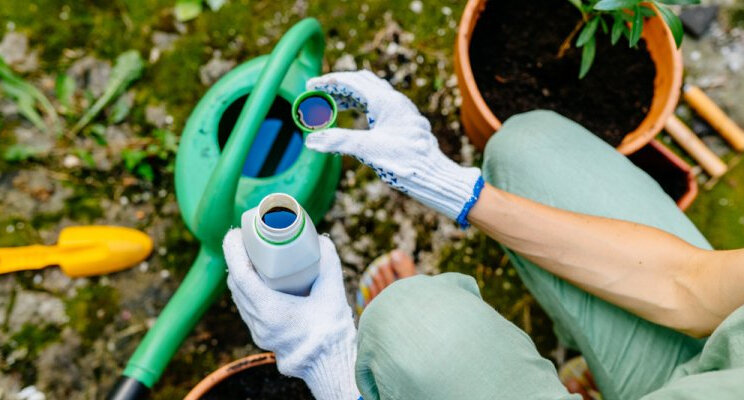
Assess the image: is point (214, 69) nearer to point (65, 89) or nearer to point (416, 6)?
point (65, 89)

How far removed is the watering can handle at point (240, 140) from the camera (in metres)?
1.00

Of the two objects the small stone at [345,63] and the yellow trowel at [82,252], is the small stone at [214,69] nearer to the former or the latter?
the small stone at [345,63]

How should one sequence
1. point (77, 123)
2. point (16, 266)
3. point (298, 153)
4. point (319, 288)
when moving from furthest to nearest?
point (77, 123) < point (16, 266) < point (298, 153) < point (319, 288)

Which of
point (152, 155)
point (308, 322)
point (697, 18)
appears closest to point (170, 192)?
point (152, 155)

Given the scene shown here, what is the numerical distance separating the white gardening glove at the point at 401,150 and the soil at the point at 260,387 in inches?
18.1

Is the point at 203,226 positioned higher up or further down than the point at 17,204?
higher up

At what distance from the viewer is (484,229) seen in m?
1.16

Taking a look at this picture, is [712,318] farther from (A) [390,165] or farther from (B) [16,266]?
(B) [16,266]

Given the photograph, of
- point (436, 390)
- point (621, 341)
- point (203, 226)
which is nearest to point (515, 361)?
point (436, 390)

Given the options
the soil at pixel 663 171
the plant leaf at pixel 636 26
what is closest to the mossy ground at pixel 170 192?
the soil at pixel 663 171

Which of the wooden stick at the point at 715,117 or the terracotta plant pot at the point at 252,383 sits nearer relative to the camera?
the terracotta plant pot at the point at 252,383

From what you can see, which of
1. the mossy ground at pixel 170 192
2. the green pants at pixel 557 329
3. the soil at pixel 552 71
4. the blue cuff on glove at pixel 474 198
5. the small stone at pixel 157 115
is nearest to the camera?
the green pants at pixel 557 329

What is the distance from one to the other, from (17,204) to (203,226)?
29.0 inches

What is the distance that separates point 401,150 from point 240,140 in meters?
0.28
